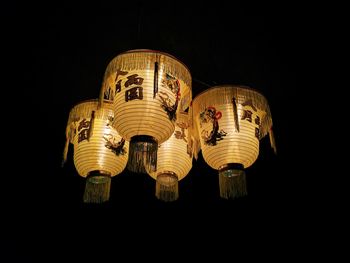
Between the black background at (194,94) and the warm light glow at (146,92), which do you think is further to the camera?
the black background at (194,94)

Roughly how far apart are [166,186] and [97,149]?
50 cm

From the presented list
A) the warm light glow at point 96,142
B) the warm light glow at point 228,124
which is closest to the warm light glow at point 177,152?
the warm light glow at point 228,124

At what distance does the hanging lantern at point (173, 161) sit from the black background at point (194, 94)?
0.87 meters

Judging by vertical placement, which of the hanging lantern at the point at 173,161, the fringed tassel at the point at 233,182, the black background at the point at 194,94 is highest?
the black background at the point at 194,94

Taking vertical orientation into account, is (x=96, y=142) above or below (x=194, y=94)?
below

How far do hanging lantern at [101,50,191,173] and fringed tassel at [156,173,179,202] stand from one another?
1.03ft

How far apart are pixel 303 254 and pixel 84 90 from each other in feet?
10.8

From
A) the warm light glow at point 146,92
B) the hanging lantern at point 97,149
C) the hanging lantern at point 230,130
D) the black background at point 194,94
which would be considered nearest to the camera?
the warm light glow at point 146,92

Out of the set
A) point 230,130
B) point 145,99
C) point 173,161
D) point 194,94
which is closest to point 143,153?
point 145,99

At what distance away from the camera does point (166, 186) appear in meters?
2.46

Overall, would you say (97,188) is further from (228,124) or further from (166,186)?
(228,124)

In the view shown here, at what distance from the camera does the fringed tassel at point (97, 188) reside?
243cm

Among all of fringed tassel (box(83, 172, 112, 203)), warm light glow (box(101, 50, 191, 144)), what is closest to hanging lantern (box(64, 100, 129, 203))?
fringed tassel (box(83, 172, 112, 203))

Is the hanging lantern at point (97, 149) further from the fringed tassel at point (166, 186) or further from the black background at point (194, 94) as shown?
the black background at point (194, 94)
